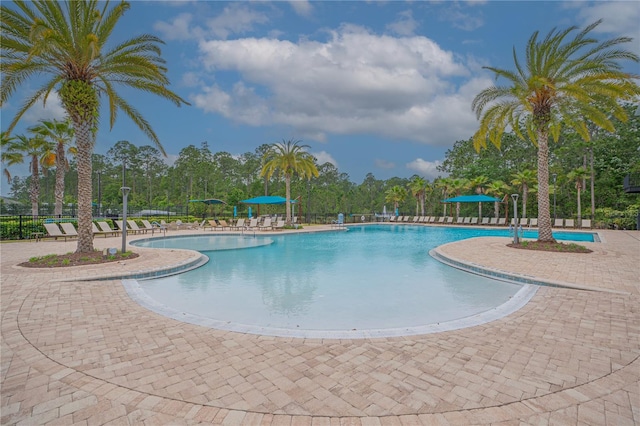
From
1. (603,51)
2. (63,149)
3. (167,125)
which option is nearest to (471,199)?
(603,51)

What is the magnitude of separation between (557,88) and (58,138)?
26436 millimetres

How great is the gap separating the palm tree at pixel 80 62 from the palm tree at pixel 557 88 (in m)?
12.5

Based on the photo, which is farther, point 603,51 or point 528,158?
point 528,158

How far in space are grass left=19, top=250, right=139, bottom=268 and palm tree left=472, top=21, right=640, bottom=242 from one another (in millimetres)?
14251

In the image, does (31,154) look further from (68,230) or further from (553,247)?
(553,247)

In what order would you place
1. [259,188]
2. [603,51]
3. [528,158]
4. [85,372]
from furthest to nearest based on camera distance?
[259,188] < [528,158] < [603,51] < [85,372]

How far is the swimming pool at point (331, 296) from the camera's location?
193 inches

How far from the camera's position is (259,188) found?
4356 centimetres

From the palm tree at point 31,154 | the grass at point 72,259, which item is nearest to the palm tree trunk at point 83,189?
the grass at point 72,259

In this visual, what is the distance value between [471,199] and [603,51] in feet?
55.6

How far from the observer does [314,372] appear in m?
3.05

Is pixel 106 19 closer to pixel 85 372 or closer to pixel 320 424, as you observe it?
pixel 85 372

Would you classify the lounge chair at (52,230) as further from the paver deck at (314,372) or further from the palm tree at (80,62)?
the paver deck at (314,372)

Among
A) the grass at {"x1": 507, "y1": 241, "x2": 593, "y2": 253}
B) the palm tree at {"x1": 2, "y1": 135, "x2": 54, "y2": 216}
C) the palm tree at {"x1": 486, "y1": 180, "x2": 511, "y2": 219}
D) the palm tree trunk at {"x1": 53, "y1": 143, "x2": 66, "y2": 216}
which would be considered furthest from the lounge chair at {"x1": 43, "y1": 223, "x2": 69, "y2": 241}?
the palm tree at {"x1": 486, "y1": 180, "x2": 511, "y2": 219}
